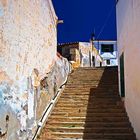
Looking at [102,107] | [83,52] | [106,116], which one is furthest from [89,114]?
[83,52]

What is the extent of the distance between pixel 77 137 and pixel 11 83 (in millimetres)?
2600

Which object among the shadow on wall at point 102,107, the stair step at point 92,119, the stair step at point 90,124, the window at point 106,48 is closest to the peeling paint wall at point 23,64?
the stair step at point 90,124

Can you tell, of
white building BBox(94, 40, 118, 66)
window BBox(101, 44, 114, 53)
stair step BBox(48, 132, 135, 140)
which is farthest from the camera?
window BBox(101, 44, 114, 53)

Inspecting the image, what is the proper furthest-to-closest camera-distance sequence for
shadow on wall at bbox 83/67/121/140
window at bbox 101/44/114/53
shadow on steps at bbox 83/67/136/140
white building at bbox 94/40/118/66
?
window at bbox 101/44/114/53, white building at bbox 94/40/118/66, shadow on wall at bbox 83/67/121/140, shadow on steps at bbox 83/67/136/140

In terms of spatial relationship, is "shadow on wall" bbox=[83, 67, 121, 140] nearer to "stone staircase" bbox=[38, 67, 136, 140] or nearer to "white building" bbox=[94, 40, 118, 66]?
"stone staircase" bbox=[38, 67, 136, 140]

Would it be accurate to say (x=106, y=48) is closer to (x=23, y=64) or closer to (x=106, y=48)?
(x=106, y=48)

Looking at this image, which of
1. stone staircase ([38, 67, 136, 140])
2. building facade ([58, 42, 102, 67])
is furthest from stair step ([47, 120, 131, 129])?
building facade ([58, 42, 102, 67])

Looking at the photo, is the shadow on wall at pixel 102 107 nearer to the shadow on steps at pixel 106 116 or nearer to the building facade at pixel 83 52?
the shadow on steps at pixel 106 116

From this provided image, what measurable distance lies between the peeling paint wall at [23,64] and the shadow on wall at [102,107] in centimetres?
134

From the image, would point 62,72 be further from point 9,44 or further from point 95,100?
point 9,44

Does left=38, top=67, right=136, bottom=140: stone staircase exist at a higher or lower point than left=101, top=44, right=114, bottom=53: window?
lower

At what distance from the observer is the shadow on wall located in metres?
7.12

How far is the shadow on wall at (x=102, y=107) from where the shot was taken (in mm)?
7125

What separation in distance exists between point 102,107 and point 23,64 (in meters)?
3.69
